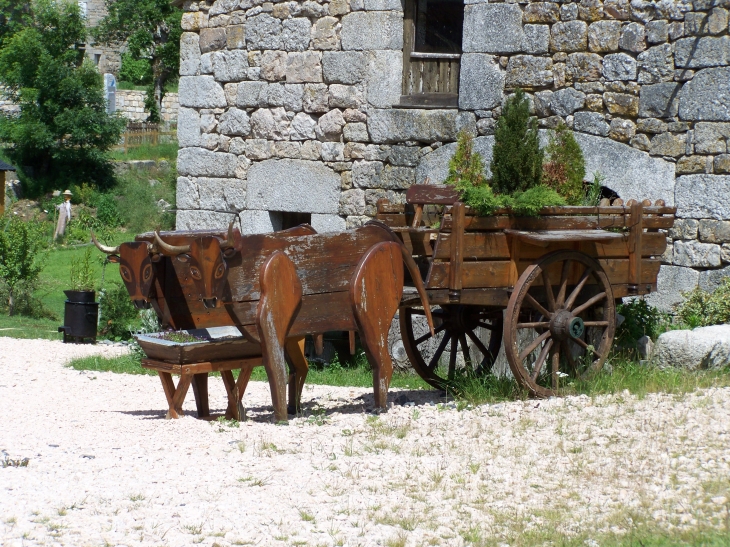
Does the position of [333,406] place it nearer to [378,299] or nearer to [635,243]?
[378,299]

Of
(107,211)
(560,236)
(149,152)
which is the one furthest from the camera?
(149,152)

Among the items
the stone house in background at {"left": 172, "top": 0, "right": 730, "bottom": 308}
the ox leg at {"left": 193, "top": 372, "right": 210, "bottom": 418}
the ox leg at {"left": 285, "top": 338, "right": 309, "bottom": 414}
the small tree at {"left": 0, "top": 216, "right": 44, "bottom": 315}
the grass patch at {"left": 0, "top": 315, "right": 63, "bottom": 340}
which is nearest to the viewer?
the ox leg at {"left": 193, "top": 372, "right": 210, "bottom": 418}

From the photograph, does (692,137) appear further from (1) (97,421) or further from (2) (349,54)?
(1) (97,421)

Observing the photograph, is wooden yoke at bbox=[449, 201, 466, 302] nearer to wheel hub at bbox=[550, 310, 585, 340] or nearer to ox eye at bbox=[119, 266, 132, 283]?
wheel hub at bbox=[550, 310, 585, 340]

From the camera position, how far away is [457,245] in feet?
22.5

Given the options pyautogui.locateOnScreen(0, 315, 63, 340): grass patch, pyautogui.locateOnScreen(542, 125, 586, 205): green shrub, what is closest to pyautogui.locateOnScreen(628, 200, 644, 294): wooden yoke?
pyautogui.locateOnScreen(542, 125, 586, 205): green shrub

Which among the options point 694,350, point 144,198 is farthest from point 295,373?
point 144,198

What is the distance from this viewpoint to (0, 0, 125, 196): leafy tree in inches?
1258

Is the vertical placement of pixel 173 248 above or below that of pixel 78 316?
above

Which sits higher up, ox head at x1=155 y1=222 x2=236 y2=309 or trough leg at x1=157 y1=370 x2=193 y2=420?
ox head at x1=155 y1=222 x2=236 y2=309

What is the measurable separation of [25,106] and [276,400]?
28.9m

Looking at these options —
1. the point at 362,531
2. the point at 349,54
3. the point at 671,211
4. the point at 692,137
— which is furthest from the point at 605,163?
the point at 362,531

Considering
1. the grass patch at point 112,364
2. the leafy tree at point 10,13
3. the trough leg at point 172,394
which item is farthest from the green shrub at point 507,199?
the leafy tree at point 10,13

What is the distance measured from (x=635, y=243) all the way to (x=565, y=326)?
99 centimetres
